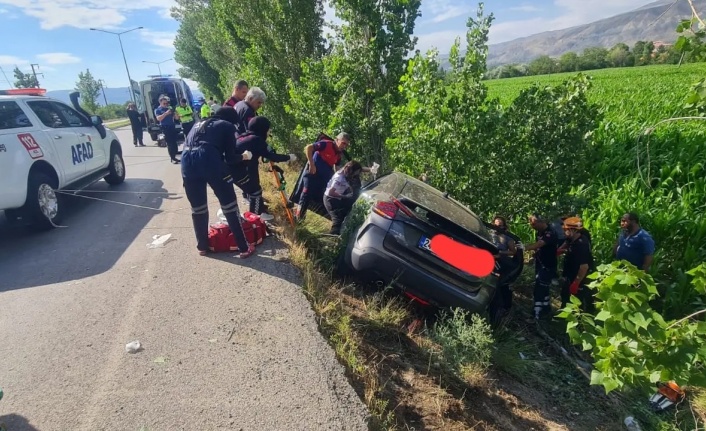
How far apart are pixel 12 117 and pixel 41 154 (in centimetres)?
61

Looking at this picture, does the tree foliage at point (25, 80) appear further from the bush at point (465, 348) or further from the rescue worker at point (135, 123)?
the bush at point (465, 348)

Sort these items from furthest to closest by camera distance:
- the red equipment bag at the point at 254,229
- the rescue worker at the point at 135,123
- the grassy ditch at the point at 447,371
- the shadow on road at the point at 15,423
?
1. the rescue worker at the point at 135,123
2. the red equipment bag at the point at 254,229
3. the grassy ditch at the point at 447,371
4. the shadow on road at the point at 15,423

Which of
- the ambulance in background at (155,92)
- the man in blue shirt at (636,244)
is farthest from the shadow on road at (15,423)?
the ambulance in background at (155,92)

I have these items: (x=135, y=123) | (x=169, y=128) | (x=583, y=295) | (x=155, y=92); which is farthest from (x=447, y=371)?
(x=155, y=92)

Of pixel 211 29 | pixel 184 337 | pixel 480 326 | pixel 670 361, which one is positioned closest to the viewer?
pixel 670 361

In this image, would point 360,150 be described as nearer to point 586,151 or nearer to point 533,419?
point 586,151

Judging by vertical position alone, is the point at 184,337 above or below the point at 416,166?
below

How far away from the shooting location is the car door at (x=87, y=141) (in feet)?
23.4

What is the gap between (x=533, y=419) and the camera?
3586 mm

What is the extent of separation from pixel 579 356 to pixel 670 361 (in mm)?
3673

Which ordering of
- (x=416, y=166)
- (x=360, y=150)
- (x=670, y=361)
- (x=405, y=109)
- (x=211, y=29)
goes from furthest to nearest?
1. (x=211, y=29)
2. (x=360, y=150)
3. (x=416, y=166)
4. (x=405, y=109)
5. (x=670, y=361)

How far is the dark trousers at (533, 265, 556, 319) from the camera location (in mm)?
5297

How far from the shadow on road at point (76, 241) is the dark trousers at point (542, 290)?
5190 millimetres

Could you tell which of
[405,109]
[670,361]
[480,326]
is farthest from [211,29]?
[670,361]
